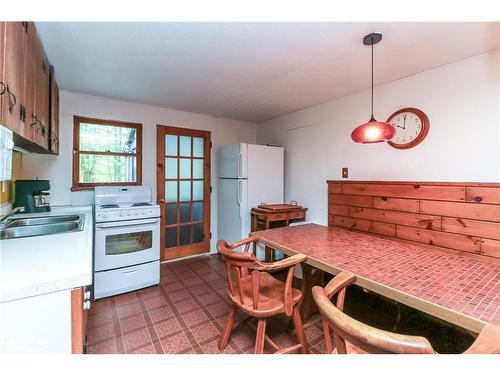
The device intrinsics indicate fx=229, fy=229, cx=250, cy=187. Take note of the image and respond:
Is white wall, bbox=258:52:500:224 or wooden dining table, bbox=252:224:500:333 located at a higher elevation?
white wall, bbox=258:52:500:224

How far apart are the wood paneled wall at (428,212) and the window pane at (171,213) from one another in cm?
234

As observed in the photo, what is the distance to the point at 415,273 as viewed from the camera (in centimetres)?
135

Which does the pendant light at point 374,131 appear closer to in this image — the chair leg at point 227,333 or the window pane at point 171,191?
the chair leg at point 227,333

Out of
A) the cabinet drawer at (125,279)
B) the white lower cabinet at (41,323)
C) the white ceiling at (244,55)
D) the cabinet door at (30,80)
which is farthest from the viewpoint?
the cabinet drawer at (125,279)

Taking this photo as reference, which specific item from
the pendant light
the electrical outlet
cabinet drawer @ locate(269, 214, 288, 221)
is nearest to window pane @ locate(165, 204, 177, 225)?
cabinet drawer @ locate(269, 214, 288, 221)

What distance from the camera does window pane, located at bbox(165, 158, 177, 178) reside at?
3449 millimetres

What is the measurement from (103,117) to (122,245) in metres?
1.67

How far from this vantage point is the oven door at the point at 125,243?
2.40 metres

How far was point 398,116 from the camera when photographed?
7.59 ft

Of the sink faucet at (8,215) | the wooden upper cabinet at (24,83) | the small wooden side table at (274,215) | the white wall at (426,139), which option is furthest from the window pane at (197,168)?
the sink faucet at (8,215)

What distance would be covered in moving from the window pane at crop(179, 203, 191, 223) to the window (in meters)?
0.73

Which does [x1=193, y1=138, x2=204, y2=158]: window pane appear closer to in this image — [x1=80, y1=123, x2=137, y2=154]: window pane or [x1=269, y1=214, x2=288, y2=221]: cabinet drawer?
[x1=80, y1=123, x2=137, y2=154]: window pane

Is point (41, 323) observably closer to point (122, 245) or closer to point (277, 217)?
point (122, 245)

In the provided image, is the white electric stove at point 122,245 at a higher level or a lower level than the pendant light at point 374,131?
lower
